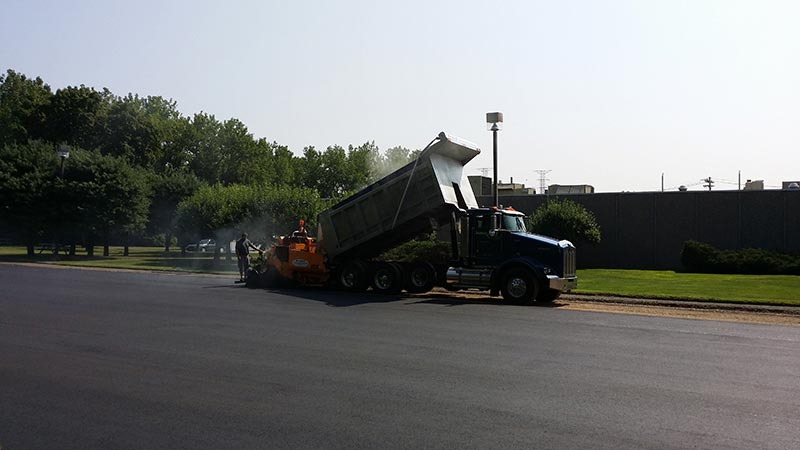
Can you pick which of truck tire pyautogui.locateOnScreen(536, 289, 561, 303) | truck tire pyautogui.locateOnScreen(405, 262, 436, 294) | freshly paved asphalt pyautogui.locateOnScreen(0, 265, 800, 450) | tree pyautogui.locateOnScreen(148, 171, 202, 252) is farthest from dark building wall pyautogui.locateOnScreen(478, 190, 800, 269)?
tree pyautogui.locateOnScreen(148, 171, 202, 252)

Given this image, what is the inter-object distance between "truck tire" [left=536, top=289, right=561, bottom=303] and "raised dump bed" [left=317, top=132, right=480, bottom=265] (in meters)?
3.52

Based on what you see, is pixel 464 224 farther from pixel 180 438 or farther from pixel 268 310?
pixel 180 438

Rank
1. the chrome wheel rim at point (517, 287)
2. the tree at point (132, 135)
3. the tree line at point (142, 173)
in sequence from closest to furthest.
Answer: the chrome wheel rim at point (517, 287)
the tree line at point (142, 173)
the tree at point (132, 135)

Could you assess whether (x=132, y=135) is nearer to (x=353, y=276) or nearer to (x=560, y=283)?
(x=353, y=276)

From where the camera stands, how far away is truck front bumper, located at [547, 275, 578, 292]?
68.3ft

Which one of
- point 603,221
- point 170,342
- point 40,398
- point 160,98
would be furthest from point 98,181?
point 160,98

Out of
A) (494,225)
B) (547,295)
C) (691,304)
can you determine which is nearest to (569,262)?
(547,295)

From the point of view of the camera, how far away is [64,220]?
1912 inches

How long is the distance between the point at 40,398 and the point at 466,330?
26.7 feet

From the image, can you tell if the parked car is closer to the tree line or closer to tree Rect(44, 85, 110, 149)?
the tree line

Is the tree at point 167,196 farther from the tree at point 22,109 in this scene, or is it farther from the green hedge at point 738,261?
the green hedge at point 738,261

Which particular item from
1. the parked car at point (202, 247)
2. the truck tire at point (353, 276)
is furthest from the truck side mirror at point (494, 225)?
the parked car at point (202, 247)

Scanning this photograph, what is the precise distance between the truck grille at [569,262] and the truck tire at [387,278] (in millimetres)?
5109

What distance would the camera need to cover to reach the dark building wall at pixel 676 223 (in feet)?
116
